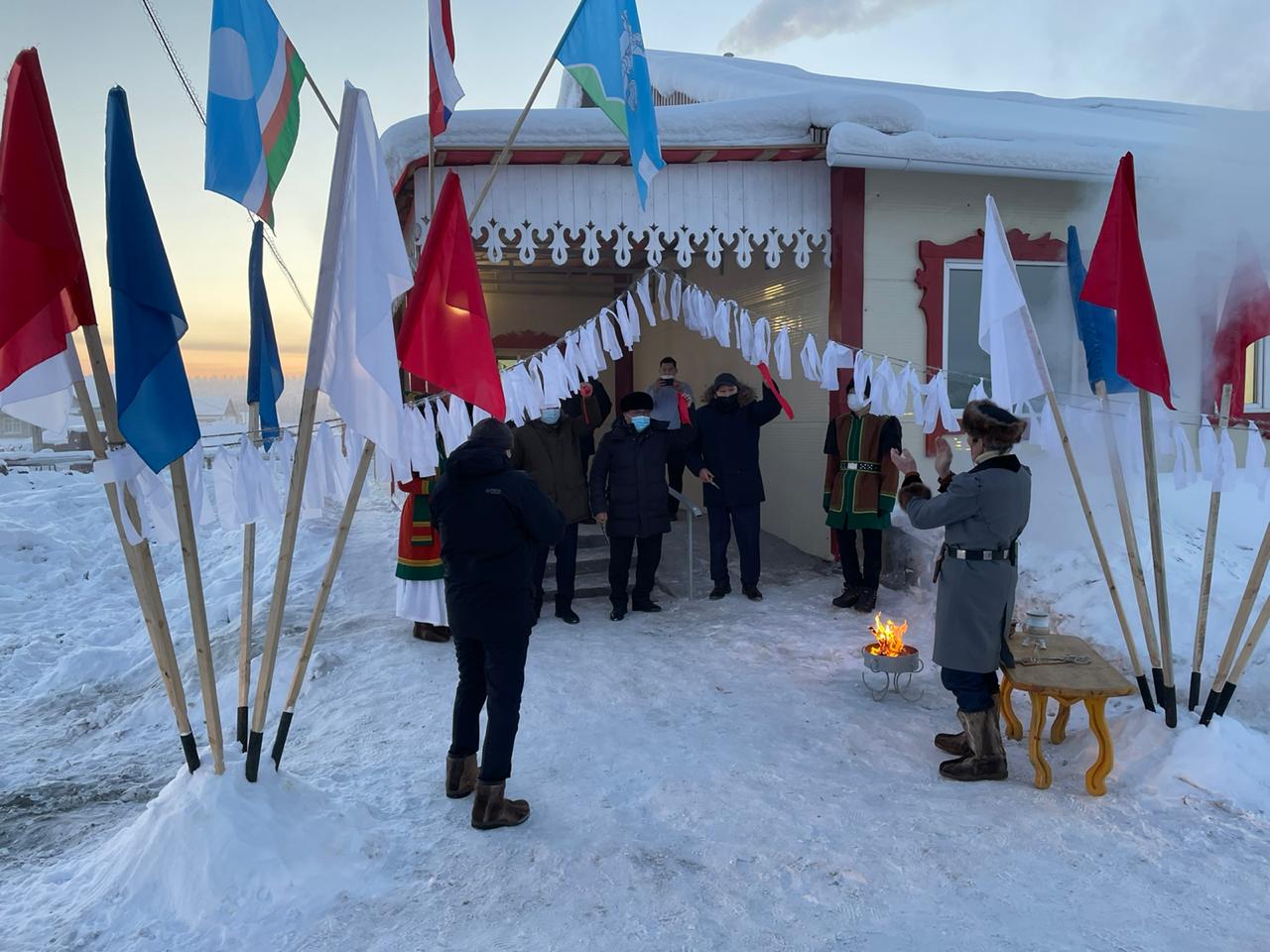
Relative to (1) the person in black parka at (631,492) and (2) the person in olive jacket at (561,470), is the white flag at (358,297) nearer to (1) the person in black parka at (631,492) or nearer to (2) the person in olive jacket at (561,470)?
(2) the person in olive jacket at (561,470)

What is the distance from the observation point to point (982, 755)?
3773 mm

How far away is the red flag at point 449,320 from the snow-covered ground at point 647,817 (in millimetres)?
1793

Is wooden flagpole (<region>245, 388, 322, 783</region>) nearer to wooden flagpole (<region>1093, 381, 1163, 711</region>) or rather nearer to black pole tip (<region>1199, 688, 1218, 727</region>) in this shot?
wooden flagpole (<region>1093, 381, 1163, 711</region>)

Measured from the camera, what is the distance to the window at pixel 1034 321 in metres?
7.66

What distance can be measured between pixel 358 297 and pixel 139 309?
2.40ft

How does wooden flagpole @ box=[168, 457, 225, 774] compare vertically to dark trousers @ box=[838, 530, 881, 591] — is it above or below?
above

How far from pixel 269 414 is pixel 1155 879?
171 inches

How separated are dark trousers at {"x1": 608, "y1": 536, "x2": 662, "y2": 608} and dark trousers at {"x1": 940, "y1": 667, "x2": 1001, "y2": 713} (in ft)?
10.7

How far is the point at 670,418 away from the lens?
327 inches

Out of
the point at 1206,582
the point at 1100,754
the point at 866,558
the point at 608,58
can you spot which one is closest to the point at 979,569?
the point at 1100,754

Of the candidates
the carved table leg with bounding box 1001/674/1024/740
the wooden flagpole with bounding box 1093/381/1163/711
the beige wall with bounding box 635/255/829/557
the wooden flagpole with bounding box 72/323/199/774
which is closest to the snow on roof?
the beige wall with bounding box 635/255/829/557

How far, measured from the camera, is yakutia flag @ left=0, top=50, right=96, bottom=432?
107 inches

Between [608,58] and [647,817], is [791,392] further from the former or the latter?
[647,817]

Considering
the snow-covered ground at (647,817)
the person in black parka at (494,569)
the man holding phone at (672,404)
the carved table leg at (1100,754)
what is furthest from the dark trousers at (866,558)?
the person in black parka at (494,569)
